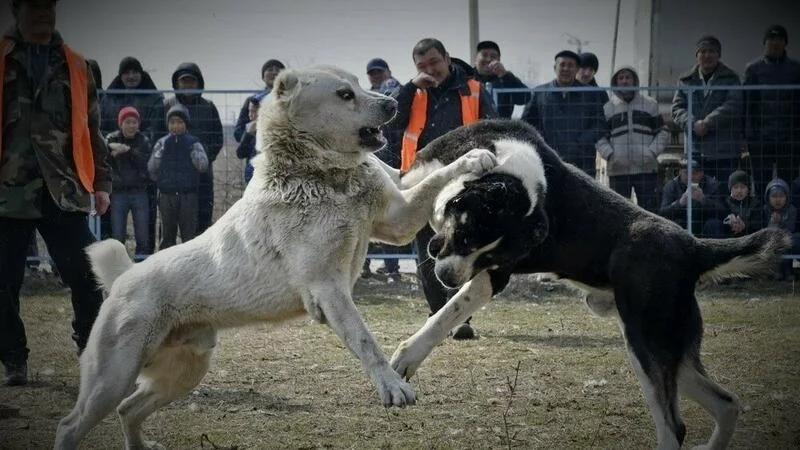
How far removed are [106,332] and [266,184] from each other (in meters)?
1.16

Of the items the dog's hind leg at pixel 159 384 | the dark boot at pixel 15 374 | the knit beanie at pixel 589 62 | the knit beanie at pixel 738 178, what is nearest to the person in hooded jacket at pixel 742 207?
the knit beanie at pixel 738 178

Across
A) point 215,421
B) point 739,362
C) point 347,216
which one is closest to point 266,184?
point 347,216

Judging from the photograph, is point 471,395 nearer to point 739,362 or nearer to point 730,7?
point 739,362

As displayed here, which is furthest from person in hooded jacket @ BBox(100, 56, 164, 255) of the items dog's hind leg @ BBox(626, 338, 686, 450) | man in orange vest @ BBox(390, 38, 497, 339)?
dog's hind leg @ BBox(626, 338, 686, 450)

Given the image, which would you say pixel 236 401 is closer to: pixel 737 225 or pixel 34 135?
pixel 34 135

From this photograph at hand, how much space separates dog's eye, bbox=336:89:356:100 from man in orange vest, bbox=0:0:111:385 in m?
2.64

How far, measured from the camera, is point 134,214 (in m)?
12.1

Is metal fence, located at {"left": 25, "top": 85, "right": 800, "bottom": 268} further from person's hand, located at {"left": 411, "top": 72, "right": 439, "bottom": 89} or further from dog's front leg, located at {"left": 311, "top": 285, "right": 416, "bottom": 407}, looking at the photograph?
Answer: dog's front leg, located at {"left": 311, "top": 285, "right": 416, "bottom": 407}

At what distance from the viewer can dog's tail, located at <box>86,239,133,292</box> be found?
585cm

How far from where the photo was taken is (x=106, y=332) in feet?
17.9

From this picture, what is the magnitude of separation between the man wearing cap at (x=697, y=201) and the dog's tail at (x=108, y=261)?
776 cm

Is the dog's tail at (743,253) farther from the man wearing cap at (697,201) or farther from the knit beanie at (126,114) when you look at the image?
the knit beanie at (126,114)

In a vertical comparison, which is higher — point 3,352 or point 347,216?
point 347,216

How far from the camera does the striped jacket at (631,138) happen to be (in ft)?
38.9
